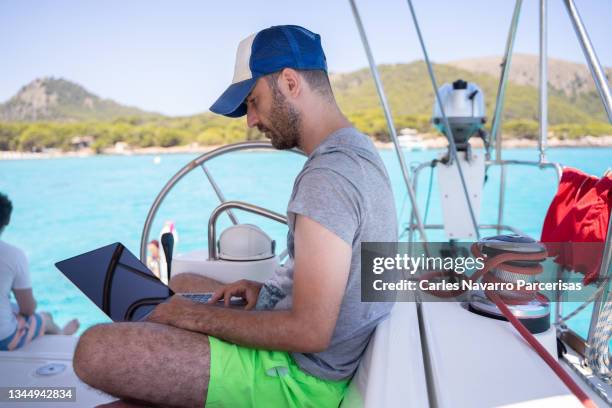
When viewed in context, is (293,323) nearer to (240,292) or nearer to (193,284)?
(240,292)

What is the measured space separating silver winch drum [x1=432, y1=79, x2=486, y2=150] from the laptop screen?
5.09ft

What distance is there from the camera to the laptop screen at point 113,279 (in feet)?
3.44

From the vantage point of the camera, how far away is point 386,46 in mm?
27109

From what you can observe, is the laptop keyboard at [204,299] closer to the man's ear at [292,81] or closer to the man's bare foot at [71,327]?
the man's ear at [292,81]

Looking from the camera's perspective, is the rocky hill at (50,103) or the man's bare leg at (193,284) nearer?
the man's bare leg at (193,284)

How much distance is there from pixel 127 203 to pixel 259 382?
13510 mm

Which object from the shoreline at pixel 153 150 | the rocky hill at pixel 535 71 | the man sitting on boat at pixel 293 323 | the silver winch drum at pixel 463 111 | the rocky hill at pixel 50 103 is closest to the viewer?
the man sitting on boat at pixel 293 323

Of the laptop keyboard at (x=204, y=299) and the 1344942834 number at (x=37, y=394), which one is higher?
the laptop keyboard at (x=204, y=299)

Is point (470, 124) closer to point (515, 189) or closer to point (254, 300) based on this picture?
point (254, 300)

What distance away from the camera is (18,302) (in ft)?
6.41

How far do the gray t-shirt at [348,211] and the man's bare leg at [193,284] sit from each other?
44 cm

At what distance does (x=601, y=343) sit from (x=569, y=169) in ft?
2.07

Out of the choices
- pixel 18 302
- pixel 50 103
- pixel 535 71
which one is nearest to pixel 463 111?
pixel 18 302

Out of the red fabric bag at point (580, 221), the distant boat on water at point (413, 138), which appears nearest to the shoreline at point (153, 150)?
the distant boat on water at point (413, 138)
